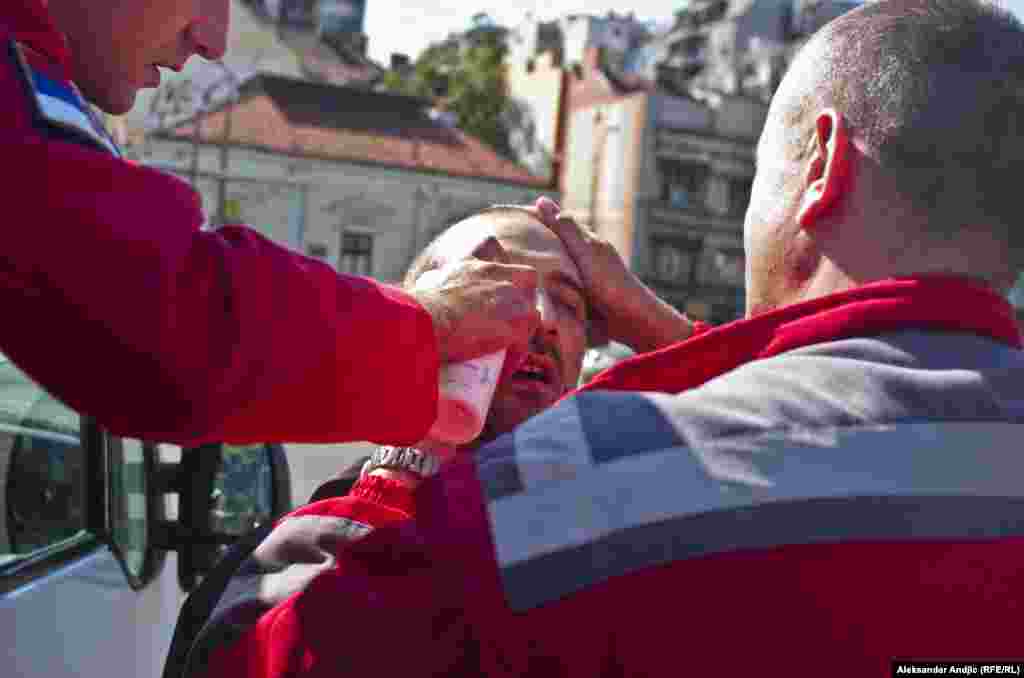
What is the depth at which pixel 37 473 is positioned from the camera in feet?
8.10

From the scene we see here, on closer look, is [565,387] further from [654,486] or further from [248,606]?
[654,486]

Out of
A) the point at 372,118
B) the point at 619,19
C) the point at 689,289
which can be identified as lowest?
the point at 689,289

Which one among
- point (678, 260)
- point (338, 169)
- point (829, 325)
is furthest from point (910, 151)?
point (678, 260)

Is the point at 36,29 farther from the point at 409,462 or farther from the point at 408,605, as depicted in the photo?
the point at 409,462

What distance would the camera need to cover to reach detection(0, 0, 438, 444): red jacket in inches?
40.6

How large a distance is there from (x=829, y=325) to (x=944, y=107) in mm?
270

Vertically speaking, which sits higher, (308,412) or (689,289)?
(308,412)

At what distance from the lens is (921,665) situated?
3.58 feet

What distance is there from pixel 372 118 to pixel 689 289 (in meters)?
11.7

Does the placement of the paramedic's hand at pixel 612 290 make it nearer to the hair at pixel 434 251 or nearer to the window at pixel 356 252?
the hair at pixel 434 251

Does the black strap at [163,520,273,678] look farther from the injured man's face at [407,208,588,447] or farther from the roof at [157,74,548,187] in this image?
the roof at [157,74,548,187]

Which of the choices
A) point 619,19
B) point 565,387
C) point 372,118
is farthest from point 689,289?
point 565,387

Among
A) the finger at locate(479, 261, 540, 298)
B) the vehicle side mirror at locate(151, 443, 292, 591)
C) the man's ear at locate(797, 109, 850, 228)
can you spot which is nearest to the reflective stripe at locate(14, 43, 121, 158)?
the finger at locate(479, 261, 540, 298)

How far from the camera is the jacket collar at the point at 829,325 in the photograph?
120cm
